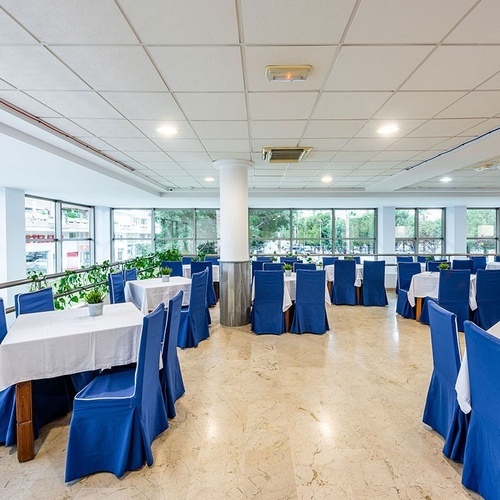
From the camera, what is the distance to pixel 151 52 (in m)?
2.24

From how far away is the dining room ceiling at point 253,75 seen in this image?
6.14 ft

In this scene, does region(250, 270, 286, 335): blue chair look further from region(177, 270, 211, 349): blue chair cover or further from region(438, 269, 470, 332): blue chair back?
region(438, 269, 470, 332): blue chair back

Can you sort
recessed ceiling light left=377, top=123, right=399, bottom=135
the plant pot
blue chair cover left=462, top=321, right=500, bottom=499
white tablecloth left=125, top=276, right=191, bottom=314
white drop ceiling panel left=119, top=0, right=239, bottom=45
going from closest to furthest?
blue chair cover left=462, top=321, right=500, bottom=499 < white drop ceiling panel left=119, top=0, right=239, bottom=45 < the plant pot < recessed ceiling light left=377, top=123, right=399, bottom=135 < white tablecloth left=125, top=276, right=191, bottom=314

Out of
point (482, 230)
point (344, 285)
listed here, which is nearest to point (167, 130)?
point (344, 285)

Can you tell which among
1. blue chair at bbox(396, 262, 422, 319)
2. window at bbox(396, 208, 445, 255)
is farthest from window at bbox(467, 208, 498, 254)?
blue chair at bbox(396, 262, 422, 319)

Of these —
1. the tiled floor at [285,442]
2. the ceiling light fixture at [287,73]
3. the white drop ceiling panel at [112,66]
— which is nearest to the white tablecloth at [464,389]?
the tiled floor at [285,442]

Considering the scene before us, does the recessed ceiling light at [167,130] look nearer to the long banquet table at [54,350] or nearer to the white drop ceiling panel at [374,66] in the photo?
the white drop ceiling panel at [374,66]

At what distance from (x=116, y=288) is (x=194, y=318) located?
1281 mm

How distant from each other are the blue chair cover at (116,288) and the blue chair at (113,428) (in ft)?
8.59

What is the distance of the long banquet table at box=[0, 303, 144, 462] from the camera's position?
2.02 meters

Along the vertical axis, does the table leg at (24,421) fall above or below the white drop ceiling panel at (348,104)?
below

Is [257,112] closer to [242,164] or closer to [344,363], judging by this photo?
[242,164]

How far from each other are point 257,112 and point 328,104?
0.73m

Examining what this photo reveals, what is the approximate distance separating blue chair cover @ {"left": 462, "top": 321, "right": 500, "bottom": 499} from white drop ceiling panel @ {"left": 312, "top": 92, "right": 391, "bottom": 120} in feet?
7.26
